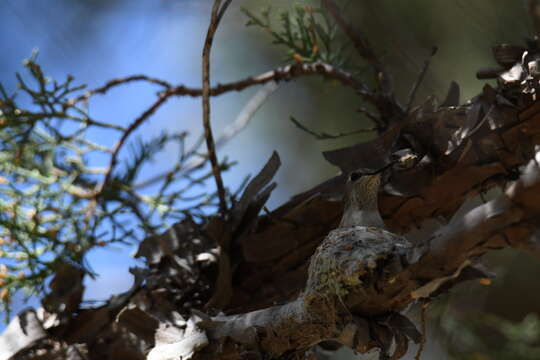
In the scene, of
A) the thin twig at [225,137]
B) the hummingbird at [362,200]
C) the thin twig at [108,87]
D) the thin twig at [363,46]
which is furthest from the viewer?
the thin twig at [225,137]

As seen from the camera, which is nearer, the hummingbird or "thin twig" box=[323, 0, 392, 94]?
the hummingbird

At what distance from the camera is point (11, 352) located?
1328 mm

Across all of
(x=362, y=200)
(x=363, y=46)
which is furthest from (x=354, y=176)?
(x=363, y=46)

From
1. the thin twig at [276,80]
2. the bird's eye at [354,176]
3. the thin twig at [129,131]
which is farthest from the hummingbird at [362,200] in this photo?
the thin twig at [129,131]

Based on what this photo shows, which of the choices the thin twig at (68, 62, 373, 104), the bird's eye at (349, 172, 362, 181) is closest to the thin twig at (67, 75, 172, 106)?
the thin twig at (68, 62, 373, 104)

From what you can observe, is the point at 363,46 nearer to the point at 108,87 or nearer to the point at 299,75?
the point at 299,75

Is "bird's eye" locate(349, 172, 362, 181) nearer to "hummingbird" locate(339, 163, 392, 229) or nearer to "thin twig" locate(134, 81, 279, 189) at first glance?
"hummingbird" locate(339, 163, 392, 229)

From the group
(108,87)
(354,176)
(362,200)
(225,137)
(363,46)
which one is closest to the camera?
(362,200)

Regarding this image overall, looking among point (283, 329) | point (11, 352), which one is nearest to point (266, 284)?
point (283, 329)

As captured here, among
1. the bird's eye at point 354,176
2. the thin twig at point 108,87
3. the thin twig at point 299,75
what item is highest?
the thin twig at point 108,87

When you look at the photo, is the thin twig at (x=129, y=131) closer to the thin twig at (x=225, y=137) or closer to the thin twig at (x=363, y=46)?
the thin twig at (x=225, y=137)

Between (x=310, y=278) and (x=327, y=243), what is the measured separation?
0.26 ft

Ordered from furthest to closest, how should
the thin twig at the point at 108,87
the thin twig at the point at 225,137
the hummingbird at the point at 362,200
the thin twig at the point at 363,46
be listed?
the thin twig at the point at 225,137 → the thin twig at the point at 108,87 → the thin twig at the point at 363,46 → the hummingbird at the point at 362,200

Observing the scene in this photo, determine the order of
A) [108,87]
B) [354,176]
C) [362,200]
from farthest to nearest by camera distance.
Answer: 1. [108,87]
2. [354,176]
3. [362,200]
